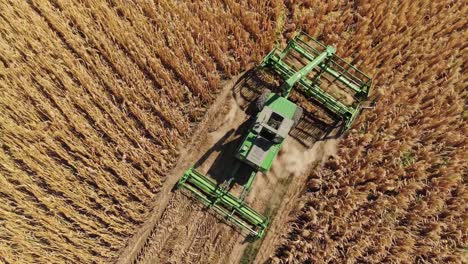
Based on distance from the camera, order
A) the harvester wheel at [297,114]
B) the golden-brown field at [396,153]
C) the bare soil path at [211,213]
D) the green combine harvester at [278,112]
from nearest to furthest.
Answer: the green combine harvester at [278,112] < the golden-brown field at [396,153] < the bare soil path at [211,213] < the harvester wheel at [297,114]

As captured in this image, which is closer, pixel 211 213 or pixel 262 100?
pixel 211 213

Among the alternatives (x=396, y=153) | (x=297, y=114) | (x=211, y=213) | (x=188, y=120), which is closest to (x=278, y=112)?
(x=297, y=114)

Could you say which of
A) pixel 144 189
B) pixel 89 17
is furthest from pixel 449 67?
pixel 89 17

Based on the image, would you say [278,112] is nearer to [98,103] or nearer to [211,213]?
[211,213]

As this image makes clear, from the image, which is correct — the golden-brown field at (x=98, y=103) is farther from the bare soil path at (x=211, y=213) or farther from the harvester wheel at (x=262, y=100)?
the harvester wheel at (x=262, y=100)

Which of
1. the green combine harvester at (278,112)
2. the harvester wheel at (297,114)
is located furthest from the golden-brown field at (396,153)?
the harvester wheel at (297,114)

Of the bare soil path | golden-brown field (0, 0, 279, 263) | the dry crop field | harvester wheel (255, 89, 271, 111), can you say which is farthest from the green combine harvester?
golden-brown field (0, 0, 279, 263)

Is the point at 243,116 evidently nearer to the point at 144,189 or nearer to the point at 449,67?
the point at 144,189
